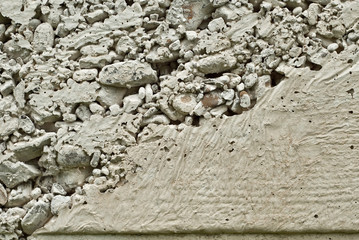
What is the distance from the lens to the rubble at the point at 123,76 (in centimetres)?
152

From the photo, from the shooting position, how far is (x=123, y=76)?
160cm

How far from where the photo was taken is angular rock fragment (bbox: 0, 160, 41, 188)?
5.33 ft

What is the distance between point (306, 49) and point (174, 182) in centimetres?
63

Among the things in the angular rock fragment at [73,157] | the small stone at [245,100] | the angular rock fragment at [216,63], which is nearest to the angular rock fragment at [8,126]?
the angular rock fragment at [73,157]

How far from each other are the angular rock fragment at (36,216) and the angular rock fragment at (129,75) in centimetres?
49

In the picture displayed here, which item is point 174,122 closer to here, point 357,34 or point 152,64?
point 152,64

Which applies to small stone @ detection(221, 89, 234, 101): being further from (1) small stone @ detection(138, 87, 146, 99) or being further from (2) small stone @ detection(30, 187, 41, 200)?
(2) small stone @ detection(30, 187, 41, 200)

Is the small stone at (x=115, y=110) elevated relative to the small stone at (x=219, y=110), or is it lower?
lower

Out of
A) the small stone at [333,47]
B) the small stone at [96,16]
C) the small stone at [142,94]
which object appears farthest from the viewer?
the small stone at [96,16]

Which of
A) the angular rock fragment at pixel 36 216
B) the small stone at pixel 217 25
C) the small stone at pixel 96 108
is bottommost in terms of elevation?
the angular rock fragment at pixel 36 216

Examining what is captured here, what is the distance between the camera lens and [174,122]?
1.57 metres

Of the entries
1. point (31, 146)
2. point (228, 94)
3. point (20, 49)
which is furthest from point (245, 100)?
point (20, 49)

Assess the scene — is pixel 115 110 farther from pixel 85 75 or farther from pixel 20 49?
pixel 20 49

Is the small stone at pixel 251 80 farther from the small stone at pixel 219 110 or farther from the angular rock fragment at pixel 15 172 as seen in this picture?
the angular rock fragment at pixel 15 172
